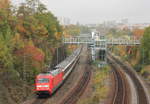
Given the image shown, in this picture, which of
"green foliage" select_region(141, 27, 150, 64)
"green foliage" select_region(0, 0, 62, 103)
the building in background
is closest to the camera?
"green foliage" select_region(0, 0, 62, 103)

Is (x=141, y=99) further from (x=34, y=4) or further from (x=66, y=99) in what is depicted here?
(x=34, y=4)

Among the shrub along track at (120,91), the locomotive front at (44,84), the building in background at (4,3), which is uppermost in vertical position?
the building in background at (4,3)

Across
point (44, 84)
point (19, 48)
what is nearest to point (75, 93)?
point (44, 84)

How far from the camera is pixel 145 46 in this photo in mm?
56906

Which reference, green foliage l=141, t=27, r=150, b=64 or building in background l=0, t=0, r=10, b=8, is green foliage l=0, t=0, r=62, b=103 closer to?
building in background l=0, t=0, r=10, b=8

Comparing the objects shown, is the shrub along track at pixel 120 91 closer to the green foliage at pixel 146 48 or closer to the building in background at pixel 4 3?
the green foliage at pixel 146 48

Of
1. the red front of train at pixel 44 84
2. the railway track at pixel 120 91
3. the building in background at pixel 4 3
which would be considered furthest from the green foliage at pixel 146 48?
the building in background at pixel 4 3

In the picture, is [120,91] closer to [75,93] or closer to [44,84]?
[75,93]

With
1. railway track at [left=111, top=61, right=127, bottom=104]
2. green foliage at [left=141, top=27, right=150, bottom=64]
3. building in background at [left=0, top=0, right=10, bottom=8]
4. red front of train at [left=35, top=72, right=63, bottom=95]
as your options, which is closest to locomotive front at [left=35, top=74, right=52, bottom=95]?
red front of train at [left=35, top=72, right=63, bottom=95]

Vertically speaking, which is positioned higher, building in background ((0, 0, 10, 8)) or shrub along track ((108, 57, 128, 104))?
building in background ((0, 0, 10, 8))

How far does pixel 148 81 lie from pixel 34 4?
3175 centimetres

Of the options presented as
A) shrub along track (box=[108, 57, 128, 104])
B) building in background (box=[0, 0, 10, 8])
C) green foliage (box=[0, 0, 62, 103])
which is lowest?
shrub along track (box=[108, 57, 128, 104])

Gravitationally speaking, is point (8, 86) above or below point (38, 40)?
below

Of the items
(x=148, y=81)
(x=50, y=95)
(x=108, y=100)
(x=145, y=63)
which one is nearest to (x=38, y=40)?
(x=50, y=95)
